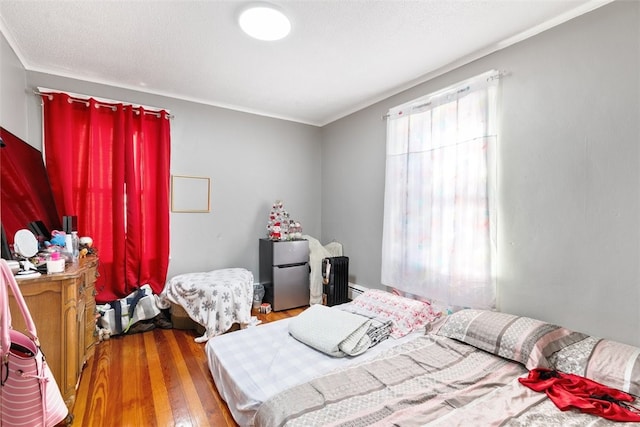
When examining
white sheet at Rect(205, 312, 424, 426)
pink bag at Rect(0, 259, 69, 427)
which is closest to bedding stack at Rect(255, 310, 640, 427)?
white sheet at Rect(205, 312, 424, 426)

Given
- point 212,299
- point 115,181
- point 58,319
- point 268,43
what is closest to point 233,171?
point 115,181

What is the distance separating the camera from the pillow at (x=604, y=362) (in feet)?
4.71

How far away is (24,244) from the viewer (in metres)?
1.89

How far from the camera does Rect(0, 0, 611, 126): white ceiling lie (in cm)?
187

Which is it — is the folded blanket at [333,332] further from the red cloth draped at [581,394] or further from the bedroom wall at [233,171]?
the bedroom wall at [233,171]

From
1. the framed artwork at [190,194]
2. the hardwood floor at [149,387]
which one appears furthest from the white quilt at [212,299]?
the framed artwork at [190,194]

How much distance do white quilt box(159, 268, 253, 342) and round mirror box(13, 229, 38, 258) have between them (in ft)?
4.07

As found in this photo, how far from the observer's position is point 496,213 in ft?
7.48

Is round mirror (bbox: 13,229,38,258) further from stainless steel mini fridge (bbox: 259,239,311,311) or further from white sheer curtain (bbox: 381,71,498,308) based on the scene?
white sheer curtain (bbox: 381,71,498,308)

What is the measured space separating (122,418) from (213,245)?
2.08 meters

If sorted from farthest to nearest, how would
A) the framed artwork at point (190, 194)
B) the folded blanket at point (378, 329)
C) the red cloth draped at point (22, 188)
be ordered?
the framed artwork at point (190, 194) → the folded blanket at point (378, 329) → the red cloth draped at point (22, 188)

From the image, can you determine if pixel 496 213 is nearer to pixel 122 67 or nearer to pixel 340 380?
pixel 340 380

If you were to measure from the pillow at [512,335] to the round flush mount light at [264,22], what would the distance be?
8.08 ft

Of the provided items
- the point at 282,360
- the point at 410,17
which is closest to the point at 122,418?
the point at 282,360
